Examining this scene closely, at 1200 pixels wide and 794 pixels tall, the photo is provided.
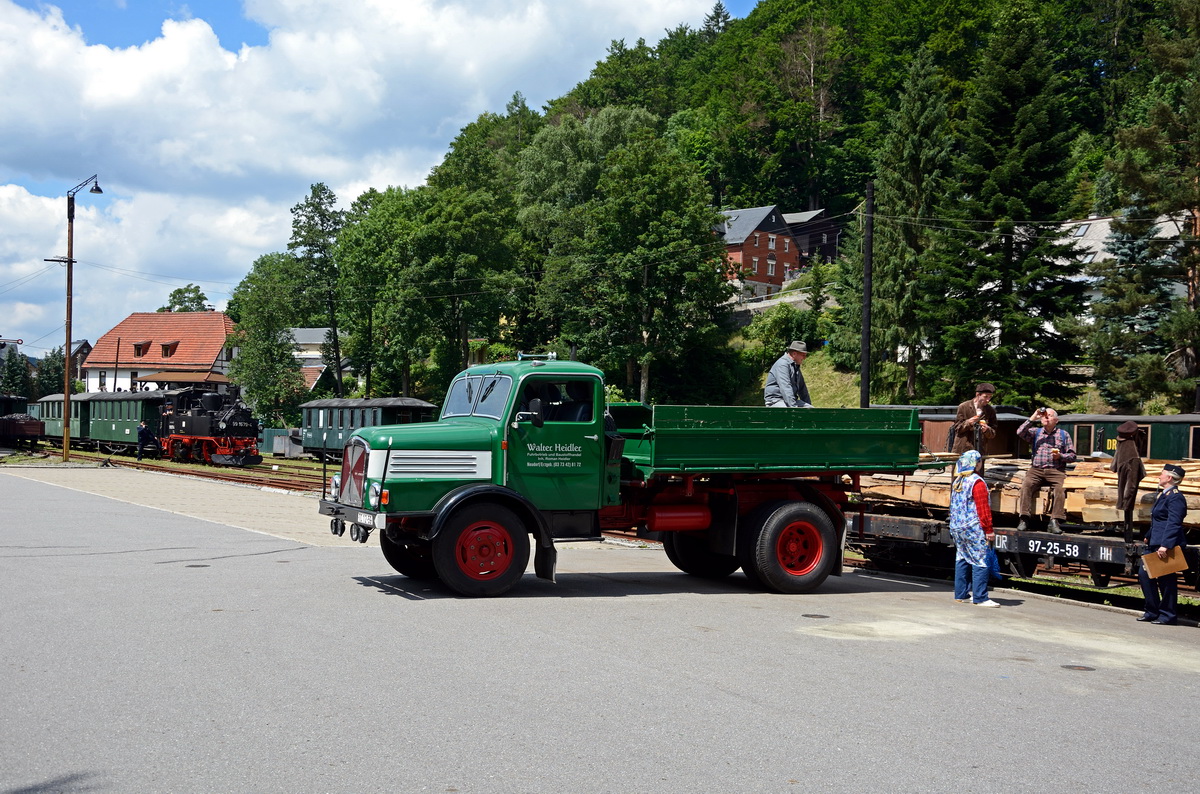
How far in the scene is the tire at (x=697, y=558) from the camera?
1363 centimetres

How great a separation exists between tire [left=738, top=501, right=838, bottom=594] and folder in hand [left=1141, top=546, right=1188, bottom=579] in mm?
Result: 3322

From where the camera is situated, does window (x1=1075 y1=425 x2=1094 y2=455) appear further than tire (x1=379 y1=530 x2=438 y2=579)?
Yes

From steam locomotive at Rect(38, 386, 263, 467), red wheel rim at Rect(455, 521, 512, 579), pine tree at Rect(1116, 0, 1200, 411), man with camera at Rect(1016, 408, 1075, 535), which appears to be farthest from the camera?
steam locomotive at Rect(38, 386, 263, 467)

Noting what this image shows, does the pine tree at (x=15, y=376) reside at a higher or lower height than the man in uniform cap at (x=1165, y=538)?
higher

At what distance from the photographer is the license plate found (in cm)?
1190

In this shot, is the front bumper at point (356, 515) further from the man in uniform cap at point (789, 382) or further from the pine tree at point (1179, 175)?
the pine tree at point (1179, 175)

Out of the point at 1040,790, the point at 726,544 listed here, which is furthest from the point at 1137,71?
the point at 1040,790

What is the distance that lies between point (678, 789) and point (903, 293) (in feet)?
161

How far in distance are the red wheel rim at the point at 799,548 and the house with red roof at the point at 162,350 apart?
8988 centimetres

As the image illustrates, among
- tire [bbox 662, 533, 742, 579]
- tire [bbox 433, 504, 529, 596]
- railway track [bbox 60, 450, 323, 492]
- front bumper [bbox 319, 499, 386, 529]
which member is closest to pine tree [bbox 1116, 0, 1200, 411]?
tire [bbox 662, 533, 742, 579]

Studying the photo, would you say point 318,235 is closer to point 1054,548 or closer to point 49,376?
point 49,376

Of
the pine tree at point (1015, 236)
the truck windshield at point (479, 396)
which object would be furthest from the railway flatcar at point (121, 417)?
the truck windshield at point (479, 396)

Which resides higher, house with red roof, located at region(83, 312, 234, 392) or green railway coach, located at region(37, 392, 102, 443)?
house with red roof, located at region(83, 312, 234, 392)

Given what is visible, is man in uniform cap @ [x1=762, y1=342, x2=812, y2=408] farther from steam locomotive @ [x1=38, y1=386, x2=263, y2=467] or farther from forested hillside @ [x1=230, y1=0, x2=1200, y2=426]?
steam locomotive @ [x1=38, y1=386, x2=263, y2=467]
